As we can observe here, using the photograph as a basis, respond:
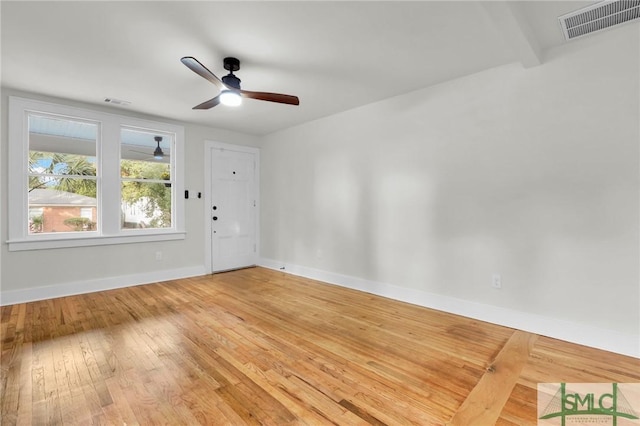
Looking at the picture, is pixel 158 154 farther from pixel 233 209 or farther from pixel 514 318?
pixel 514 318

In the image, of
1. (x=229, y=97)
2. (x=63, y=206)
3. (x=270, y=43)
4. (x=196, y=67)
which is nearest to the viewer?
(x=196, y=67)

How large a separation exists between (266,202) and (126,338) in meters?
3.39

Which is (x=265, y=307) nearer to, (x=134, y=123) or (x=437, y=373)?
(x=437, y=373)

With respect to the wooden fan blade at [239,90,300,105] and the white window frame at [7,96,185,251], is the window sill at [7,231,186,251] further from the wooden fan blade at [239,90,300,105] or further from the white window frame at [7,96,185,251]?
the wooden fan blade at [239,90,300,105]

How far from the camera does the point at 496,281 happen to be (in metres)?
2.96

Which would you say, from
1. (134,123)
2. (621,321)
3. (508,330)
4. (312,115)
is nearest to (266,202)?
(312,115)

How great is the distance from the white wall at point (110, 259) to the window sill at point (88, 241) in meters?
0.06

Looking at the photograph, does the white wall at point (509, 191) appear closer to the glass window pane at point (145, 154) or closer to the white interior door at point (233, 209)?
the white interior door at point (233, 209)

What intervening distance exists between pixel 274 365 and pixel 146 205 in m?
3.58

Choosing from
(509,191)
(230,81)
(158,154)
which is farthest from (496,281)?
(158,154)

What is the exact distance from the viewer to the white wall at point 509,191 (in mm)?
2383

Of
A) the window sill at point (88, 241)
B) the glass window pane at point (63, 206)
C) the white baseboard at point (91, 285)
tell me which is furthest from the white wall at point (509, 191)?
the glass window pane at point (63, 206)

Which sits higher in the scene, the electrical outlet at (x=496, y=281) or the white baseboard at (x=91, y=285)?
the electrical outlet at (x=496, y=281)

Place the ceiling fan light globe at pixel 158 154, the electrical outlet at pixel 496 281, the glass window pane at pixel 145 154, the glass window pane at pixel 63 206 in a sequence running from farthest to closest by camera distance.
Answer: the ceiling fan light globe at pixel 158 154, the glass window pane at pixel 145 154, the glass window pane at pixel 63 206, the electrical outlet at pixel 496 281
